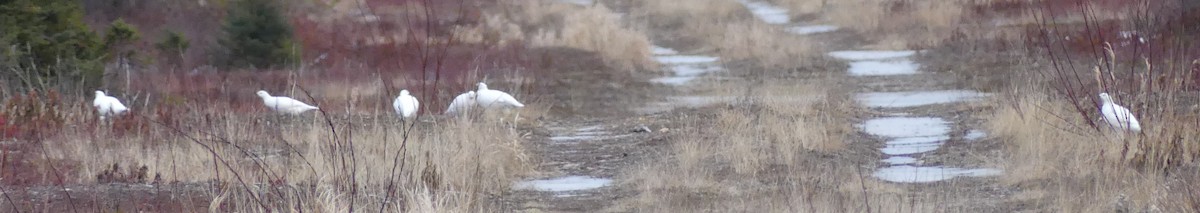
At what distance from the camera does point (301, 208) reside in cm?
573

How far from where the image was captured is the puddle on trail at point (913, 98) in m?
13.6

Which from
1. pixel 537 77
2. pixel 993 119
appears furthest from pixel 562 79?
pixel 993 119

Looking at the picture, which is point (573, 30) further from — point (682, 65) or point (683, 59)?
point (682, 65)

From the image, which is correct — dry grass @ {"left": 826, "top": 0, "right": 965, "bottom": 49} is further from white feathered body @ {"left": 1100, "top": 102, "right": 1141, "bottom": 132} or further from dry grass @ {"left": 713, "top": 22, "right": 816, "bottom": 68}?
white feathered body @ {"left": 1100, "top": 102, "right": 1141, "bottom": 132}

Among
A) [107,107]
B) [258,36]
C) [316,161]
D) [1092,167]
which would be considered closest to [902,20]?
[258,36]

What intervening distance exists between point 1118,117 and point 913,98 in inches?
236

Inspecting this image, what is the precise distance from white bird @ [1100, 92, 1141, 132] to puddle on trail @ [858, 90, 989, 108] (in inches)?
202

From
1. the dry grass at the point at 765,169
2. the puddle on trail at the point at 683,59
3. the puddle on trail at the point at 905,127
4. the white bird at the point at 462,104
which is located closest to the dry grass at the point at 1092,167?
the dry grass at the point at 765,169

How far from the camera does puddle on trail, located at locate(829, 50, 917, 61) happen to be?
1859 centimetres

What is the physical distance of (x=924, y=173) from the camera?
27.7ft

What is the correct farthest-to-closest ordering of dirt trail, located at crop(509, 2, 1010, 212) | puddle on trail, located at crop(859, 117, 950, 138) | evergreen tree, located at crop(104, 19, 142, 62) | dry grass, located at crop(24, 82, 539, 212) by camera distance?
evergreen tree, located at crop(104, 19, 142, 62) → puddle on trail, located at crop(859, 117, 950, 138) → dirt trail, located at crop(509, 2, 1010, 212) → dry grass, located at crop(24, 82, 539, 212)

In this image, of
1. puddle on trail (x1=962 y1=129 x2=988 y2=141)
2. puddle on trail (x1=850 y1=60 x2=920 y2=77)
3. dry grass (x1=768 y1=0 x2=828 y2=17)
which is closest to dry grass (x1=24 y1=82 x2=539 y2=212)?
puddle on trail (x1=962 y1=129 x2=988 y2=141)

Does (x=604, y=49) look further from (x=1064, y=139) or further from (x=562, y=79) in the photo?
(x=1064, y=139)

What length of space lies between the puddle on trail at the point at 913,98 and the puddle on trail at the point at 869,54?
388 centimetres
